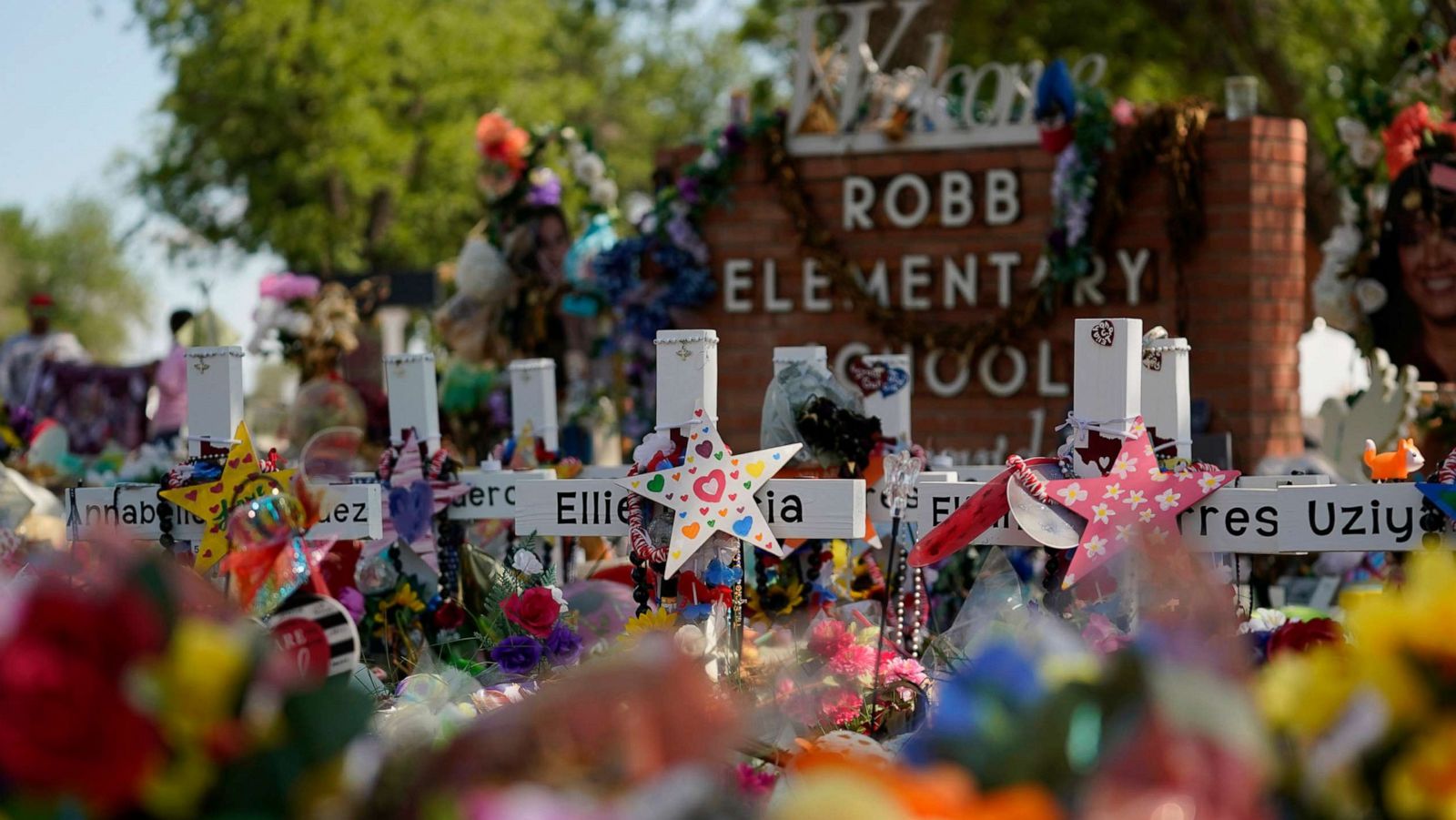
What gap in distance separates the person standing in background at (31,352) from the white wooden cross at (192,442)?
36.8 feet

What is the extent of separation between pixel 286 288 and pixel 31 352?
18.3 feet

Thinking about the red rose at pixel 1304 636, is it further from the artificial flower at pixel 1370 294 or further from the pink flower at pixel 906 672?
the artificial flower at pixel 1370 294

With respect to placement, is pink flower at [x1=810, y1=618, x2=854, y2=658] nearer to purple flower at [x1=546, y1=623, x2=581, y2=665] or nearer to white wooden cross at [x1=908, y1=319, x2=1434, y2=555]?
white wooden cross at [x1=908, y1=319, x2=1434, y2=555]

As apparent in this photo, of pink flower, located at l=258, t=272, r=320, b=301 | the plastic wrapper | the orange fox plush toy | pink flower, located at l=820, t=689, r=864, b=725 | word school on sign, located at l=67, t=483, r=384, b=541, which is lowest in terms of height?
pink flower, located at l=820, t=689, r=864, b=725

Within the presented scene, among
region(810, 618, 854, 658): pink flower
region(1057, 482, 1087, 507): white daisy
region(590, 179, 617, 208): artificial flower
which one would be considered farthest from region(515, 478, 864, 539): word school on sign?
region(590, 179, 617, 208): artificial flower

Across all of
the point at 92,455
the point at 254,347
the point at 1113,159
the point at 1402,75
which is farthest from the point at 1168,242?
the point at 92,455

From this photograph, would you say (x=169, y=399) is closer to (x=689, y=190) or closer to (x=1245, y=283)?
(x=689, y=190)

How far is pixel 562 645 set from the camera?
4.98m

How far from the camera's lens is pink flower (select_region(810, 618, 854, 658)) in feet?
16.6

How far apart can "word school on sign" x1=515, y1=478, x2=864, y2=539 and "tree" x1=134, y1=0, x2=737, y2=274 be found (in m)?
19.5

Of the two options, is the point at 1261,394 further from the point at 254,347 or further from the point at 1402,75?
the point at 254,347

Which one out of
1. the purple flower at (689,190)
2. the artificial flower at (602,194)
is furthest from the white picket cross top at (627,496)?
the artificial flower at (602,194)

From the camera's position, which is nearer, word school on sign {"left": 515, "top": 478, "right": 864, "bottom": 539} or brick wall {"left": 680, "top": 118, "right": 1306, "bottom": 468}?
word school on sign {"left": 515, "top": 478, "right": 864, "bottom": 539}

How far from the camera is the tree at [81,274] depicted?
48.1m
